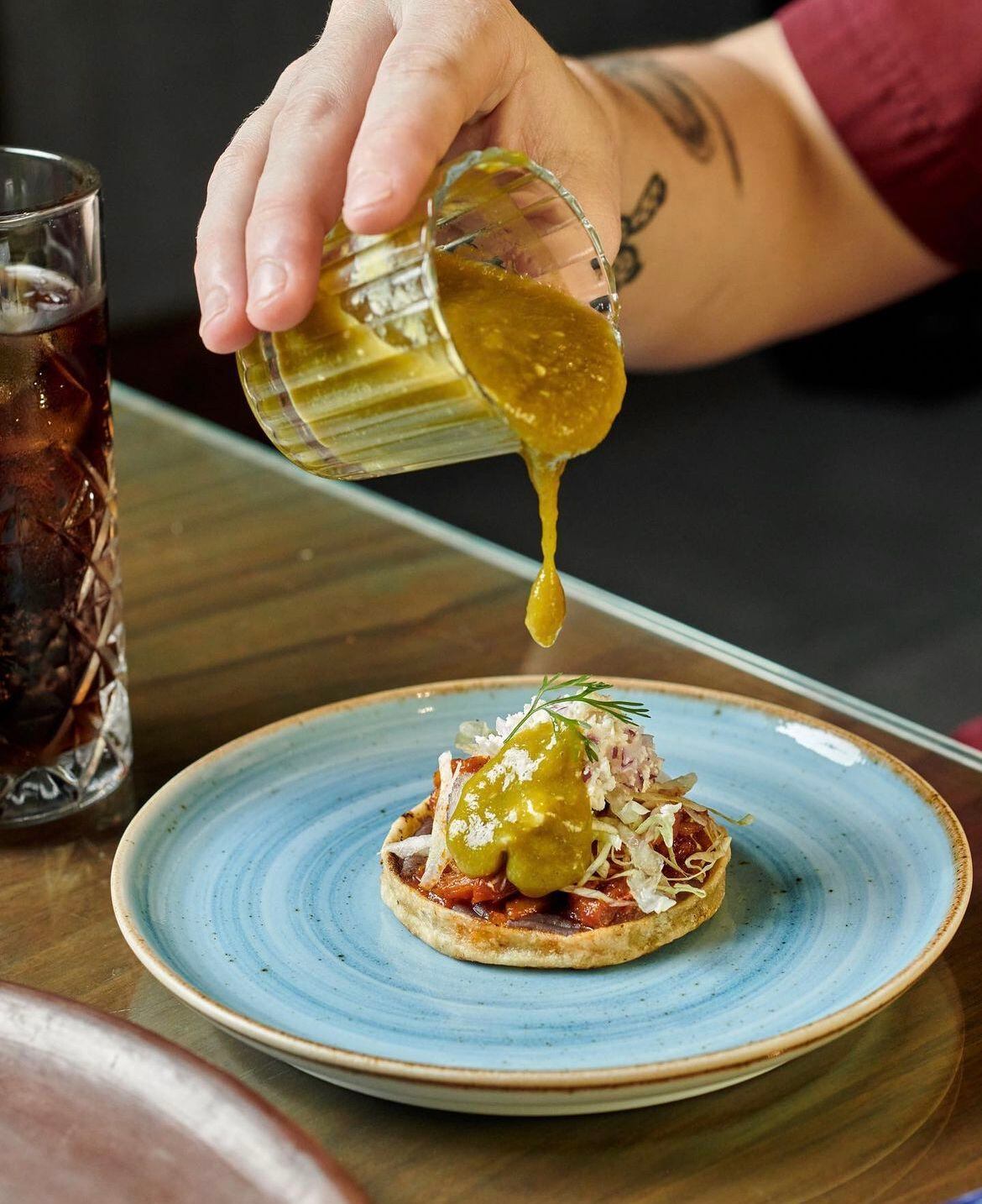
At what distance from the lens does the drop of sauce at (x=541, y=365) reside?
1.23 metres

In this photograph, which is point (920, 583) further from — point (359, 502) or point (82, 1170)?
point (82, 1170)

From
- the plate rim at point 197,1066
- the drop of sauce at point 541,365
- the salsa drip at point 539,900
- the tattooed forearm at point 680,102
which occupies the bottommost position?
the salsa drip at point 539,900

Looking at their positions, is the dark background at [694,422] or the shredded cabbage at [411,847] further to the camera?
the dark background at [694,422]

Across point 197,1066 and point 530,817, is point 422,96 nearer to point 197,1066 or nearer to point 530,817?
point 530,817

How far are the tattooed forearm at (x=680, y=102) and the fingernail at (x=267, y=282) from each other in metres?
1.36

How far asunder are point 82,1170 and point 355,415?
0.60m

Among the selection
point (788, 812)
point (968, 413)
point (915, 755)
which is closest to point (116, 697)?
point (788, 812)

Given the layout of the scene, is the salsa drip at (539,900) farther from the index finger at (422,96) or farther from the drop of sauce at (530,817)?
the index finger at (422,96)

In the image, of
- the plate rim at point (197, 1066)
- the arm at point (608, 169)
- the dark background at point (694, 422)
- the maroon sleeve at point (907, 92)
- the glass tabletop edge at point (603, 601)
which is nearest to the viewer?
the plate rim at point (197, 1066)

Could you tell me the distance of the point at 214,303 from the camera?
1296 mm

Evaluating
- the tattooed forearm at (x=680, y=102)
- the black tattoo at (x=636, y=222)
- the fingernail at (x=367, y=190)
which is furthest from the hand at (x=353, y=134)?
the tattooed forearm at (x=680, y=102)

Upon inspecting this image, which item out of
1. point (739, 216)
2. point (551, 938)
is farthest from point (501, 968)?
point (739, 216)

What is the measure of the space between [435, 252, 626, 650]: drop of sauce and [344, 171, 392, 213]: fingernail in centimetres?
12

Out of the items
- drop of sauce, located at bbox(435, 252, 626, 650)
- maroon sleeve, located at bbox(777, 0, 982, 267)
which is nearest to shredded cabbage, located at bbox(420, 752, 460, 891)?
drop of sauce, located at bbox(435, 252, 626, 650)
